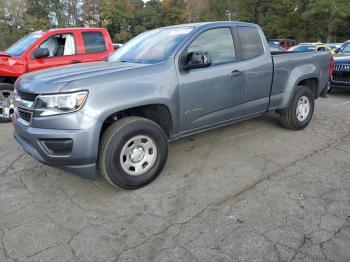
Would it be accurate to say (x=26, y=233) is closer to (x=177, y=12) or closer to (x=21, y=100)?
(x=21, y=100)

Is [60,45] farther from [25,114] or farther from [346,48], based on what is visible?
[346,48]

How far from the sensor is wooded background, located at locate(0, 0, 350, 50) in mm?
37625

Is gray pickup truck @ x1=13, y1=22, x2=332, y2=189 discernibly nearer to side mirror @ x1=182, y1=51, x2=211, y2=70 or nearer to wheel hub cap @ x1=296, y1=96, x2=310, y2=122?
side mirror @ x1=182, y1=51, x2=211, y2=70

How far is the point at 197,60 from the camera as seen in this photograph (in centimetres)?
390

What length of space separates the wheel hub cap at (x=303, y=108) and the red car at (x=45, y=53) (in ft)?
14.5

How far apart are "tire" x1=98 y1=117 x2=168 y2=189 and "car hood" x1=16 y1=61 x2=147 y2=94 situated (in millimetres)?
579

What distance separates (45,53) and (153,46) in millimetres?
3331

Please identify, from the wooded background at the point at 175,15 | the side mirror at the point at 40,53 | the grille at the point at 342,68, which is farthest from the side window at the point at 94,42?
the wooded background at the point at 175,15

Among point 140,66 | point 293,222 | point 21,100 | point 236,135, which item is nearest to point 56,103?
point 21,100

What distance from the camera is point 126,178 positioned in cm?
362

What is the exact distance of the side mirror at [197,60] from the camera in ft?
12.7

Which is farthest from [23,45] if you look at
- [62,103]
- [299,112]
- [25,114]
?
[299,112]

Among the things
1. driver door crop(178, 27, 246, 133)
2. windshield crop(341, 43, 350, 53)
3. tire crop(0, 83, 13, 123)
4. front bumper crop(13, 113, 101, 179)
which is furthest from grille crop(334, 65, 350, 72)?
tire crop(0, 83, 13, 123)

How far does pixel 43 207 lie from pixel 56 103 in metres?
1.06
